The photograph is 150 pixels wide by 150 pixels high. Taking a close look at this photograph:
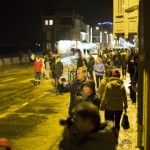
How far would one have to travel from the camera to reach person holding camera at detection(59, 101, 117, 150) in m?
3.17

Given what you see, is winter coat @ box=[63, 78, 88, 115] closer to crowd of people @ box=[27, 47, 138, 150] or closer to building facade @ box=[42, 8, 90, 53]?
crowd of people @ box=[27, 47, 138, 150]

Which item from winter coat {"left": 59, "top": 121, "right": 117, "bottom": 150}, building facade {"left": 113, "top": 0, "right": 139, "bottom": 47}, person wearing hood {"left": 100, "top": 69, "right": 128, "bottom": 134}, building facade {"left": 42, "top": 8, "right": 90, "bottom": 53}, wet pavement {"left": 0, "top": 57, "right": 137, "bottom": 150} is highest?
building facade {"left": 42, "top": 8, "right": 90, "bottom": 53}

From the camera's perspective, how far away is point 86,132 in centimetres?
318

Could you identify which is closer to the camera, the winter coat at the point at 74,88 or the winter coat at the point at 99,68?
the winter coat at the point at 74,88

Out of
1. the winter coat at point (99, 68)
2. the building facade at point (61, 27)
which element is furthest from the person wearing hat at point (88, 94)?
the building facade at point (61, 27)

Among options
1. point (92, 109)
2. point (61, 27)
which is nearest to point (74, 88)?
point (92, 109)

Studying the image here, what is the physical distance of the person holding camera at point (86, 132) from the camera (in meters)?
3.17

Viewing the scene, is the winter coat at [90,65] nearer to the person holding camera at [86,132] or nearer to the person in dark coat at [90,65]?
the person in dark coat at [90,65]

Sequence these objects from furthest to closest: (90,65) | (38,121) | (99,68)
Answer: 1. (90,65)
2. (99,68)
3. (38,121)

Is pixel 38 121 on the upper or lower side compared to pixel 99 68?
lower

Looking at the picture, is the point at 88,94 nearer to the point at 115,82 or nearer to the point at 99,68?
the point at 115,82

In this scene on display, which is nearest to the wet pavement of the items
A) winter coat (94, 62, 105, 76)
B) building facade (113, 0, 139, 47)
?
winter coat (94, 62, 105, 76)

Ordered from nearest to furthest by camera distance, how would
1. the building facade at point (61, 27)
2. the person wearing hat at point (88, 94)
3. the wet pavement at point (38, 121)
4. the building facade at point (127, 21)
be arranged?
1. the person wearing hat at point (88, 94)
2. the wet pavement at point (38, 121)
3. the building facade at point (127, 21)
4. the building facade at point (61, 27)

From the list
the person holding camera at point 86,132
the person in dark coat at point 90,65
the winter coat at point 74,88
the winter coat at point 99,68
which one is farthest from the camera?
the person in dark coat at point 90,65
